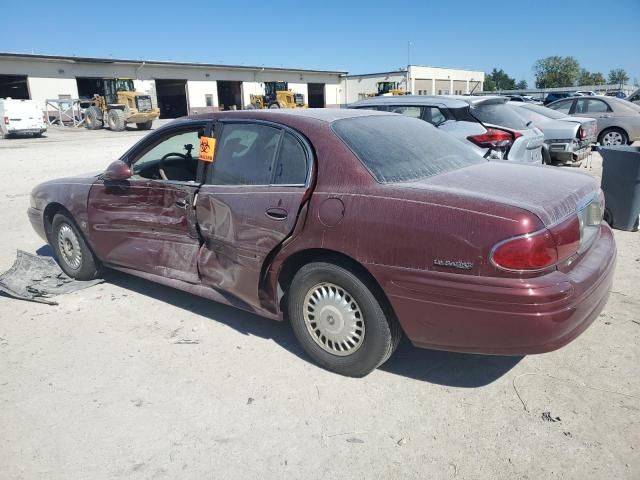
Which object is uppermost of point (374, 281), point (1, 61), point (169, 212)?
point (1, 61)

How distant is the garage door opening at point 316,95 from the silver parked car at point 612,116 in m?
47.9

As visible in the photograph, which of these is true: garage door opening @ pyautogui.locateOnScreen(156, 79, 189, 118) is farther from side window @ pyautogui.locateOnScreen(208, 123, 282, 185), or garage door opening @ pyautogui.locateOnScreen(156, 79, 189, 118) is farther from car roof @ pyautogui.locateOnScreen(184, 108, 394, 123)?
side window @ pyautogui.locateOnScreen(208, 123, 282, 185)

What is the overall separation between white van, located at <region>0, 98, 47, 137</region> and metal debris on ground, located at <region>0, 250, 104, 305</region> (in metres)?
28.1

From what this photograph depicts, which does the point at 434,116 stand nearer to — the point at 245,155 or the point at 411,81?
the point at 245,155

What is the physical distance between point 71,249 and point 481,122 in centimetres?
546

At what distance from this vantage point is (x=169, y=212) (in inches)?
156

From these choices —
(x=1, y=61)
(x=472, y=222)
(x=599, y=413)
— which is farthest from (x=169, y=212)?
(x=1, y=61)

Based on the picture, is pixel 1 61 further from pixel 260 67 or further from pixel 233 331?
pixel 233 331

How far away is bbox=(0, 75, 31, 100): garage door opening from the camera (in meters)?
39.1

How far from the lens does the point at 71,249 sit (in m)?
5.01

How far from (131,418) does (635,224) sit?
599 cm

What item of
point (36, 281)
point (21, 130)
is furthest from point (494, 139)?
point (21, 130)

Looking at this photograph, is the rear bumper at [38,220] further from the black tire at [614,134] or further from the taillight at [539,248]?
the black tire at [614,134]

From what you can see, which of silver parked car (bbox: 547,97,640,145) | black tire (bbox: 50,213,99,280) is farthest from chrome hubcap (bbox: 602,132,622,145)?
black tire (bbox: 50,213,99,280)
